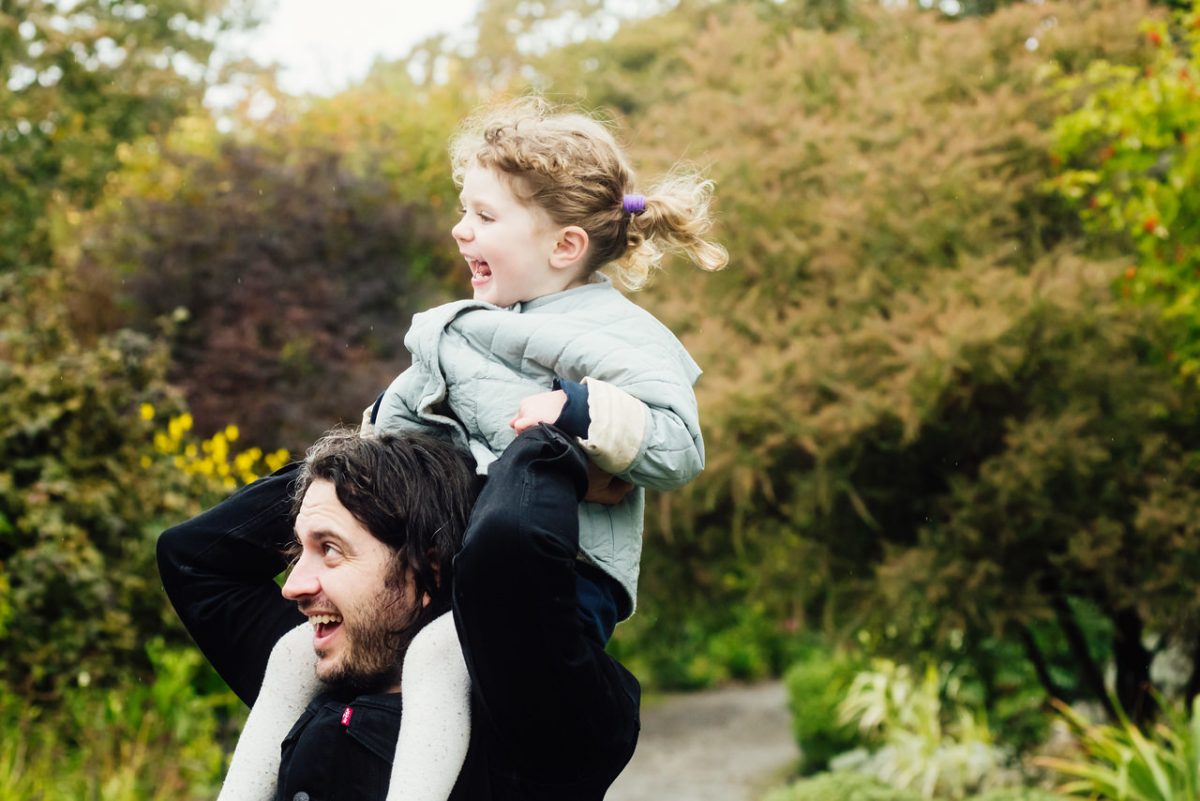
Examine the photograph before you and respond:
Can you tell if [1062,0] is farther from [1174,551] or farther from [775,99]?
[1174,551]

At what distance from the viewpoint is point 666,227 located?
7.21ft

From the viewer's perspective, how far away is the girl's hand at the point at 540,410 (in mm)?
1798

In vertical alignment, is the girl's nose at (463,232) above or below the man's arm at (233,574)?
above

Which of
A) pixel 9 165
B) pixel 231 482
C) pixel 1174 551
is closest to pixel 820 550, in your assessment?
pixel 1174 551

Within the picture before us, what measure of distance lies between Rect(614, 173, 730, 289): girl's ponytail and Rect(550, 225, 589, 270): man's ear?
0.09 meters

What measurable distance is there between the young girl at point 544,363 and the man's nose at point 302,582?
169mm

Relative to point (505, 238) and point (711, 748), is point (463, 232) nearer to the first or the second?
point (505, 238)

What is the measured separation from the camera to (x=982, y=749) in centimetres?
1083

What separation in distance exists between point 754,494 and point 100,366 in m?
4.10

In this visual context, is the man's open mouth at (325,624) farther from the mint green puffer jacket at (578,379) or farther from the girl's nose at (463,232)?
the girl's nose at (463,232)

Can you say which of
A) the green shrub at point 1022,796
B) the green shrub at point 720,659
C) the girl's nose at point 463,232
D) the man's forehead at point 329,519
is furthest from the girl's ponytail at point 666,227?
the green shrub at point 720,659

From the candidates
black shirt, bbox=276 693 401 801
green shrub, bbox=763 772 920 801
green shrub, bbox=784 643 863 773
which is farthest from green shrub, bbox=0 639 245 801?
green shrub, bbox=784 643 863 773

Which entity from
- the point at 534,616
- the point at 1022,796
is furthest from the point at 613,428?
the point at 1022,796

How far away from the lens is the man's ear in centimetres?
210
